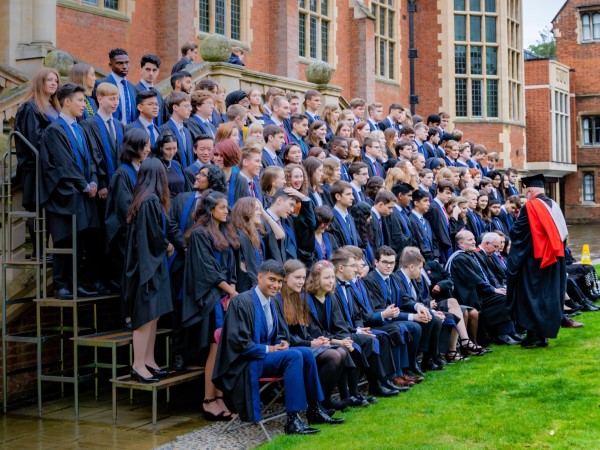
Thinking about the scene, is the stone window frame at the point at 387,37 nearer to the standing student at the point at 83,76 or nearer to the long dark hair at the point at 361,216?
the long dark hair at the point at 361,216

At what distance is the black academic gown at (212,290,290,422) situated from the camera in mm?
7094

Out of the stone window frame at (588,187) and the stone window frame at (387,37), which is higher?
the stone window frame at (387,37)

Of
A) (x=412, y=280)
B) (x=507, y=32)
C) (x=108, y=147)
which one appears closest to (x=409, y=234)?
(x=412, y=280)

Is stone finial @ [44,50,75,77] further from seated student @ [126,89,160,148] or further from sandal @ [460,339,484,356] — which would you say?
sandal @ [460,339,484,356]

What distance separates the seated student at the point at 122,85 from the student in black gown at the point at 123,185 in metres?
1.56

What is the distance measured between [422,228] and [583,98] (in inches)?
1376

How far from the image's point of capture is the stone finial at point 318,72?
1548 cm

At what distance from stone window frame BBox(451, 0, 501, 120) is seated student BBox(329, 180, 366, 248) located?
2152cm

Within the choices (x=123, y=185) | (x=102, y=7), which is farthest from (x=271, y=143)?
(x=102, y=7)

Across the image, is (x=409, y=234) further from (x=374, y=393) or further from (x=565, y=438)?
(x=565, y=438)

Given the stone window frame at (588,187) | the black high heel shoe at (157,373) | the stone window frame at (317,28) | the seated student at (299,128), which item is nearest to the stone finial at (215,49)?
the seated student at (299,128)

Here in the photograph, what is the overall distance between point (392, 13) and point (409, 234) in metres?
19.2

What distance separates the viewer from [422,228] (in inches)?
452

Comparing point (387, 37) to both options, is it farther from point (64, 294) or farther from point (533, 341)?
point (64, 294)
